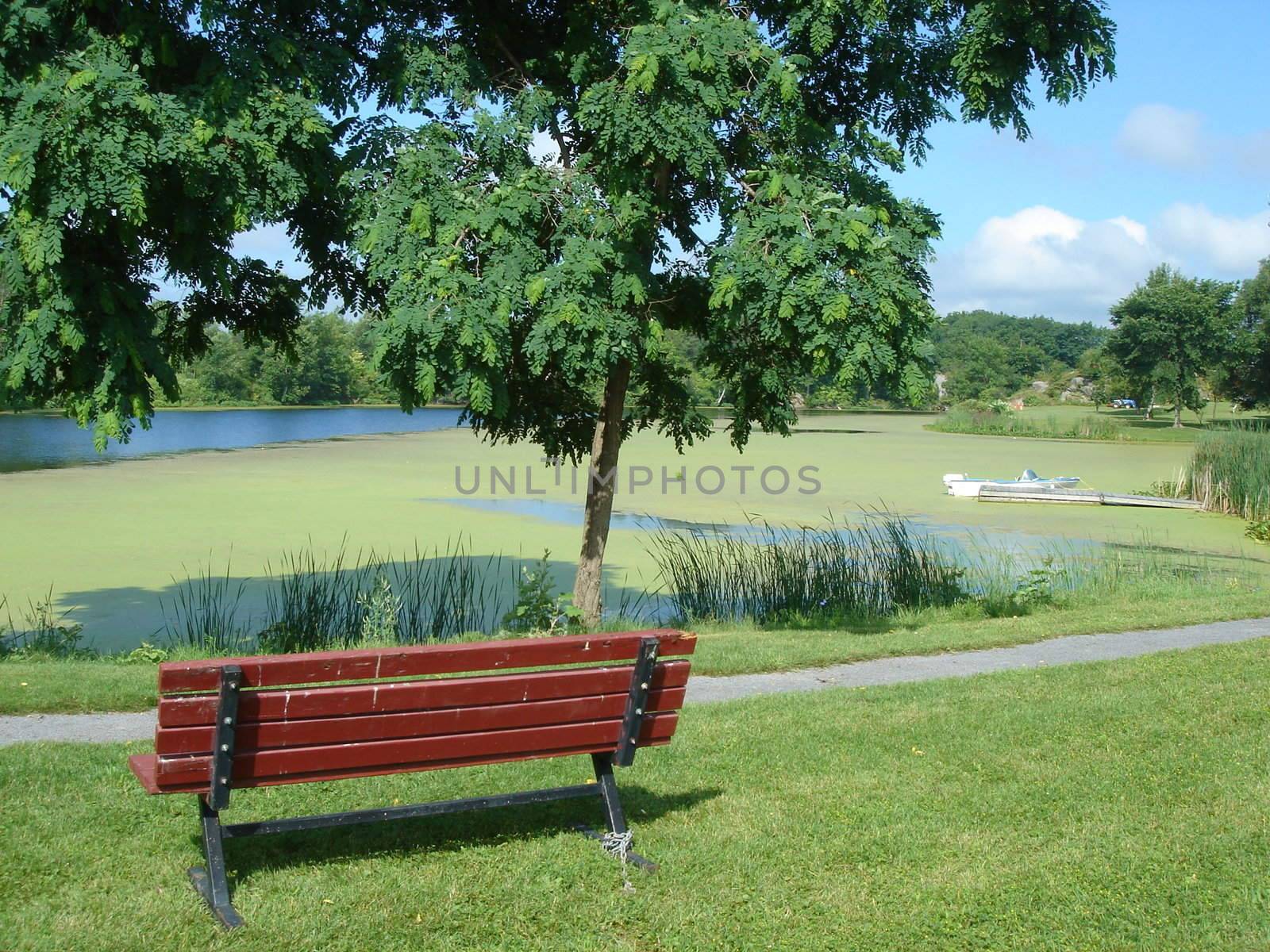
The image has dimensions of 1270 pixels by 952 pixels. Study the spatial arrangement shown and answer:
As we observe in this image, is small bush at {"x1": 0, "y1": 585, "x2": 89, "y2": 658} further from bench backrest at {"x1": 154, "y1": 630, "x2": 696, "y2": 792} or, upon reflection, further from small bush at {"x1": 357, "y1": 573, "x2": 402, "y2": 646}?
bench backrest at {"x1": 154, "y1": 630, "x2": 696, "y2": 792}

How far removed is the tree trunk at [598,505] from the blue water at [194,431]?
318 inches

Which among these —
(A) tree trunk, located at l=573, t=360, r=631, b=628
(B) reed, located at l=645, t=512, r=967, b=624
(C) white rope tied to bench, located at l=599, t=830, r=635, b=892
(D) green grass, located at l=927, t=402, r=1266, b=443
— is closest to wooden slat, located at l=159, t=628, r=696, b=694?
(C) white rope tied to bench, located at l=599, t=830, r=635, b=892

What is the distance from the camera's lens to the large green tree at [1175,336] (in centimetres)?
4656

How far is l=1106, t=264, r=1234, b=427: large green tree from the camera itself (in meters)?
46.6

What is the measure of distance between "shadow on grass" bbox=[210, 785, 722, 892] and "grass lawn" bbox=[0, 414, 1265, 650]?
19.4ft

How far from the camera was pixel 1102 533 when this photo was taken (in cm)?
1702

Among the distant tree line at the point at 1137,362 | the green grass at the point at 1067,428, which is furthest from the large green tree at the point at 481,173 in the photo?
the green grass at the point at 1067,428

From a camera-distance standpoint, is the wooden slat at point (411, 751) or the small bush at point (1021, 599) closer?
the wooden slat at point (411, 751)

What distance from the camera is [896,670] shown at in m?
7.60

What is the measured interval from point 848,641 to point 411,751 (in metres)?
5.19

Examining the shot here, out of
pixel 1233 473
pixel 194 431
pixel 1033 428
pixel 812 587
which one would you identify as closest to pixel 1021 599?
pixel 812 587

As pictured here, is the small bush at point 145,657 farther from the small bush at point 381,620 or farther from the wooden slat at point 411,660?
the wooden slat at point 411,660

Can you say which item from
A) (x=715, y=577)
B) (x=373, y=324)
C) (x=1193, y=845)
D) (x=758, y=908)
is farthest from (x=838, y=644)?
(x=758, y=908)

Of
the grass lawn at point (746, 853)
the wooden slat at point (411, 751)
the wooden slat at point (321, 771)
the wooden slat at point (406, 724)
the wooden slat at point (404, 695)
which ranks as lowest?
the grass lawn at point (746, 853)
